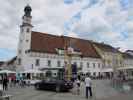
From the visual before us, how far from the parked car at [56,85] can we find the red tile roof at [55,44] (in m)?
24.1

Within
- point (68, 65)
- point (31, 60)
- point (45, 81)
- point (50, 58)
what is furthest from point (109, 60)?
point (45, 81)

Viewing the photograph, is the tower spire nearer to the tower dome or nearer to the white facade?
the tower dome

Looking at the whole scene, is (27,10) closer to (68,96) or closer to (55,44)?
(55,44)

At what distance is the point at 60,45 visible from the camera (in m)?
62.3

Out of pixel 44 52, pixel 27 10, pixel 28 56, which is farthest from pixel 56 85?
pixel 27 10

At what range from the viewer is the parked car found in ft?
76.7

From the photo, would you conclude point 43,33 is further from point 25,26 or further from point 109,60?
point 109,60

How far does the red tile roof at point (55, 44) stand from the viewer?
184 ft

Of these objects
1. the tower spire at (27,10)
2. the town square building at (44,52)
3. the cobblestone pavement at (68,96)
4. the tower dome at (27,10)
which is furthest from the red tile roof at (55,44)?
the cobblestone pavement at (68,96)

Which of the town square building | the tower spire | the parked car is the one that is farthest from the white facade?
the parked car

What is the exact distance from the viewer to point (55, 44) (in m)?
61.2

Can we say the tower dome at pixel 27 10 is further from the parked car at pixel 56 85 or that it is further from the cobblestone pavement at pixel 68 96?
the cobblestone pavement at pixel 68 96

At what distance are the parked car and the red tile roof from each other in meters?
24.1

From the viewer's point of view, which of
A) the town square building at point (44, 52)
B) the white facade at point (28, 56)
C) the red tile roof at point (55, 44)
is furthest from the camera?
the red tile roof at point (55, 44)
